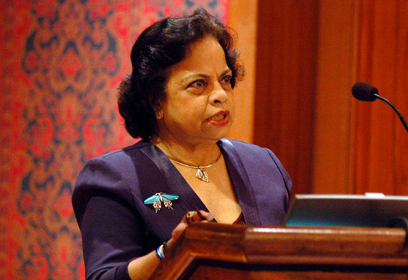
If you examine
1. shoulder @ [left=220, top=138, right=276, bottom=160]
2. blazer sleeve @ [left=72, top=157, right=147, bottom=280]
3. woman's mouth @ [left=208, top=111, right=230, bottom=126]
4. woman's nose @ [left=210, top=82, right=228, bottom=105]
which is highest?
woman's nose @ [left=210, top=82, right=228, bottom=105]

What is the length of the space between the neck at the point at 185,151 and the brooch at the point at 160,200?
0.19 m

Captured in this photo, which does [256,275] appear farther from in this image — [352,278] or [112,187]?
[112,187]

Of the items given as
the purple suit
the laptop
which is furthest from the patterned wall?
the laptop

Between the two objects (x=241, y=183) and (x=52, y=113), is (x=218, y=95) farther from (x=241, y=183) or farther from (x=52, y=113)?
(x=52, y=113)

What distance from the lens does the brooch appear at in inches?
55.7

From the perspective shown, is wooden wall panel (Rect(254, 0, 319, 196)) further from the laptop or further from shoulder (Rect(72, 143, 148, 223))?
the laptop

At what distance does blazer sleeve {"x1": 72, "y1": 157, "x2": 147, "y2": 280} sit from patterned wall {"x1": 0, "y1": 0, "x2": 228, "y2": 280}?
4.23 ft

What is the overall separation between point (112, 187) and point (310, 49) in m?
1.70

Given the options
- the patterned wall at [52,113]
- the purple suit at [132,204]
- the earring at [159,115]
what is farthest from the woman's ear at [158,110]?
the patterned wall at [52,113]

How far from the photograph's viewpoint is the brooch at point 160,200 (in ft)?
4.64

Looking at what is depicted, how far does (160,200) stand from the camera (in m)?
1.43

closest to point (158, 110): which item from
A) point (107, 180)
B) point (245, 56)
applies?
point (107, 180)

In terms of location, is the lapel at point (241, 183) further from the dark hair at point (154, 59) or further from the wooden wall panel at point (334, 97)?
the wooden wall panel at point (334, 97)

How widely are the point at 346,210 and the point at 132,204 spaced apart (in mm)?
726
